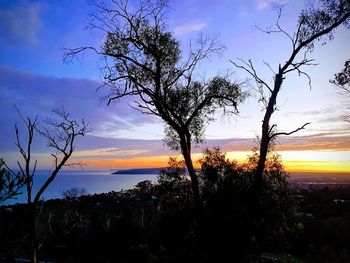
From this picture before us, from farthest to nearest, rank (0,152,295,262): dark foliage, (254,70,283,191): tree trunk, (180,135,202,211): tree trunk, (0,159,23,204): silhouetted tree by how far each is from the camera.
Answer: (180,135,202,211): tree trunk
(0,152,295,262): dark foliage
(254,70,283,191): tree trunk
(0,159,23,204): silhouetted tree

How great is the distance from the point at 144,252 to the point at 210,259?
1586cm

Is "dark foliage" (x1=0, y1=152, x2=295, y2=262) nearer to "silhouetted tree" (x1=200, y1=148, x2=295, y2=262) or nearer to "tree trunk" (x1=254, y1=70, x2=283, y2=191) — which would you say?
"silhouetted tree" (x1=200, y1=148, x2=295, y2=262)

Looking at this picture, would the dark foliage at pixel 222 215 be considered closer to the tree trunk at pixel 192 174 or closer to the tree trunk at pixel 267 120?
the tree trunk at pixel 192 174

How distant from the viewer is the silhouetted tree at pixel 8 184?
917 cm

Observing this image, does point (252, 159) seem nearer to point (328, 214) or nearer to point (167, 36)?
point (167, 36)

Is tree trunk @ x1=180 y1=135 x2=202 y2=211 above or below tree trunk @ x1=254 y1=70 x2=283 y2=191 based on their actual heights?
below

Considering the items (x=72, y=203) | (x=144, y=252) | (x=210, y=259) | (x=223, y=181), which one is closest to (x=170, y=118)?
(x=223, y=181)

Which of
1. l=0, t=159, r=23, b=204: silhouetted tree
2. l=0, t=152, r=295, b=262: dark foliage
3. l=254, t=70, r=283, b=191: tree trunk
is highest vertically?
l=254, t=70, r=283, b=191: tree trunk

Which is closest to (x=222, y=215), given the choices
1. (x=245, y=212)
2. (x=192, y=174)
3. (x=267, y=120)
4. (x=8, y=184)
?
(x=245, y=212)

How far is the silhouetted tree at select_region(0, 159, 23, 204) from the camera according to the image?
30.1 feet

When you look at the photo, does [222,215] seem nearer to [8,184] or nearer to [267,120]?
[267,120]

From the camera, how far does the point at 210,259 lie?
66.8 ft

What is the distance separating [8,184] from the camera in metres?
9.24

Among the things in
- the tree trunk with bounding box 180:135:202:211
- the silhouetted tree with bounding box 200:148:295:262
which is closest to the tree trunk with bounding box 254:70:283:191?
the silhouetted tree with bounding box 200:148:295:262
